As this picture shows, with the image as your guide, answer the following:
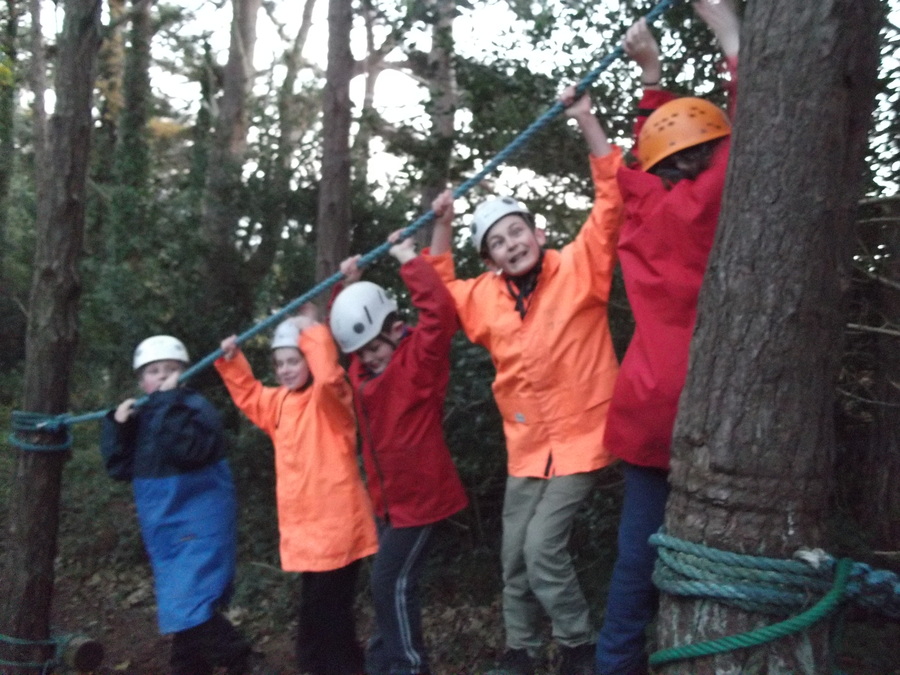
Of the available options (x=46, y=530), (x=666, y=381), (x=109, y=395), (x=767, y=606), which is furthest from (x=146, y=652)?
(x=767, y=606)

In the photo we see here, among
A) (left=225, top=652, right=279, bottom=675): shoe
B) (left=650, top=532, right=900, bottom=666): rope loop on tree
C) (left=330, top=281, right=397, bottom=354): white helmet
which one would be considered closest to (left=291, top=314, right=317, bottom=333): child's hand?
(left=330, top=281, right=397, bottom=354): white helmet

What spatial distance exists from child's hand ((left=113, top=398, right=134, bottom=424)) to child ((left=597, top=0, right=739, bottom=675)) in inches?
93.8

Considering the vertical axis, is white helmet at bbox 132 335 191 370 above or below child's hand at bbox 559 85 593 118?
below

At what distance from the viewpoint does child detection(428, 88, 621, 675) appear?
11.2ft

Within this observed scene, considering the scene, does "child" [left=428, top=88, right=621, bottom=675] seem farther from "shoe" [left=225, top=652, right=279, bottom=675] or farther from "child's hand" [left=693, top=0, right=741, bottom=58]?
"shoe" [left=225, top=652, right=279, bottom=675]

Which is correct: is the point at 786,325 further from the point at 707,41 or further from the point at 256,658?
the point at 256,658

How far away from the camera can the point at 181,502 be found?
4.42 m

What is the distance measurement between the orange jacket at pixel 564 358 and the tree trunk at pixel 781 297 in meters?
1.30

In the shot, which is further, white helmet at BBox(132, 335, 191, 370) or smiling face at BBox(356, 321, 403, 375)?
white helmet at BBox(132, 335, 191, 370)

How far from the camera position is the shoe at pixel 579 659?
347cm

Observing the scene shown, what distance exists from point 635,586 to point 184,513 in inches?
92.7

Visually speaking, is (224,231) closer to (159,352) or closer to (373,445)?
(159,352)

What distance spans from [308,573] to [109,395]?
465 cm

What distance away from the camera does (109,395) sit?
8.29 metres
